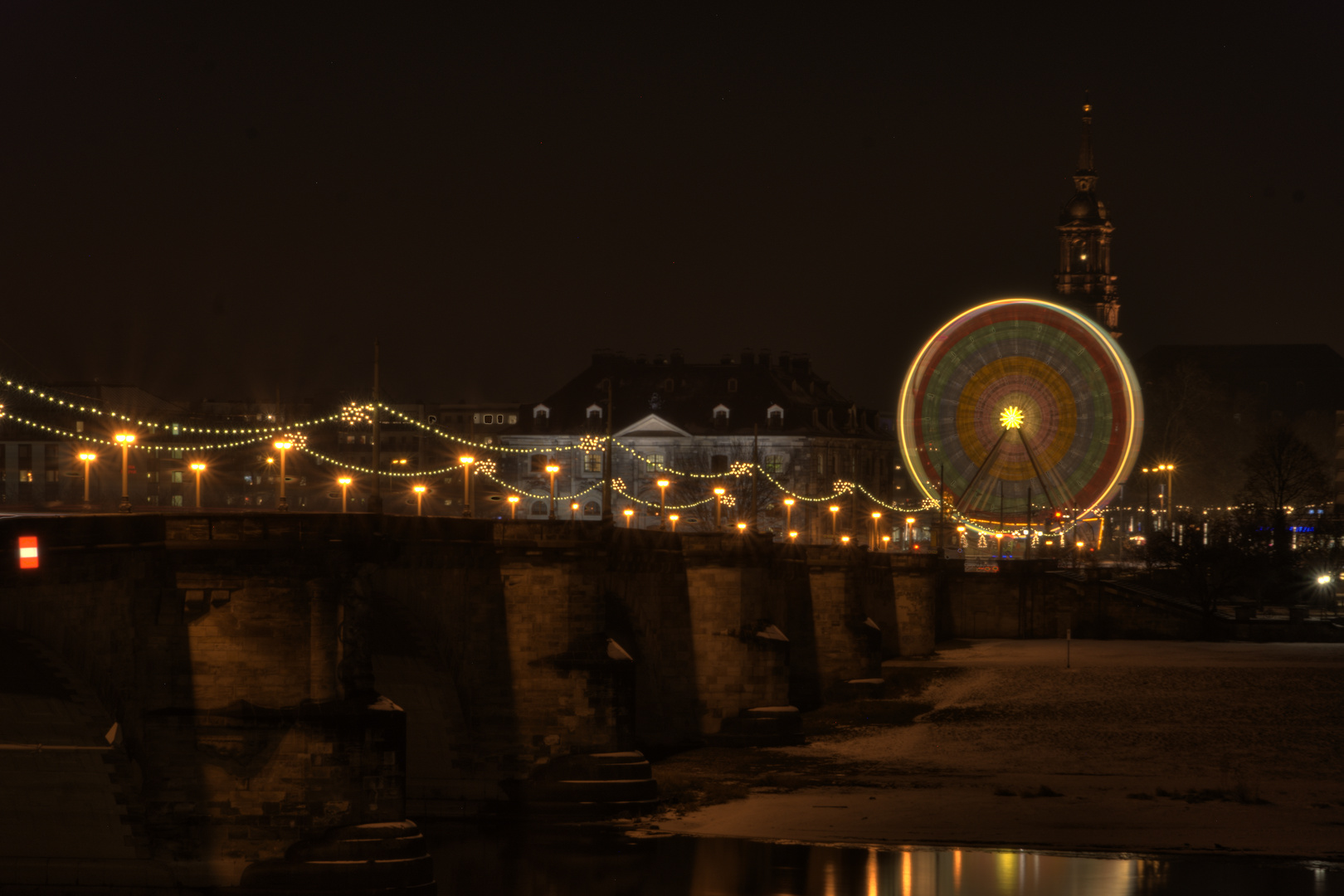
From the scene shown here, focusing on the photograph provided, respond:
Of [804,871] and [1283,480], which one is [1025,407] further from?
[804,871]

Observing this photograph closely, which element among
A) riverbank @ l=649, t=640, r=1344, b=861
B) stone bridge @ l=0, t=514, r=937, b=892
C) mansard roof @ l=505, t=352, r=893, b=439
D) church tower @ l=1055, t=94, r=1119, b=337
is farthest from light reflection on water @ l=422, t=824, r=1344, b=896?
church tower @ l=1055, t=94, r=1119, b=337

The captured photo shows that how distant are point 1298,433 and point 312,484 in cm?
8737

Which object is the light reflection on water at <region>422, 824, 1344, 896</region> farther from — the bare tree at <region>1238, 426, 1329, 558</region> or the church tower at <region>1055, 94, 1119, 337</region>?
the church tower at <region>1055, 94, 1119, 337</region>

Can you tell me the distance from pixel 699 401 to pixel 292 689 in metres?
109

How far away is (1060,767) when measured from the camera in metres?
39.8

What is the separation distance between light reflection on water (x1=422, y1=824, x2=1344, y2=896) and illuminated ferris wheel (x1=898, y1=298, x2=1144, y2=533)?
49176 millimetres

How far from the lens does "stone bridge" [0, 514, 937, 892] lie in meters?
23.7

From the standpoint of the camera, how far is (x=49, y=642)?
2191 cm

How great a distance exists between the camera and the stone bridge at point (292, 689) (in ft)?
77.6

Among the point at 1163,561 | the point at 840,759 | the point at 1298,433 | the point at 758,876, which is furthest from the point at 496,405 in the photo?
the point at 758,876

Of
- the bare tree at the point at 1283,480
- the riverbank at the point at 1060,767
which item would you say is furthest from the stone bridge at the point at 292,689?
the bare tree at the point at 1283,480

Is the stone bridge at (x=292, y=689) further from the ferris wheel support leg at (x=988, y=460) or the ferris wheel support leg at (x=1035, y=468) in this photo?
the ferris wheel support leg at (x=988, y=460)

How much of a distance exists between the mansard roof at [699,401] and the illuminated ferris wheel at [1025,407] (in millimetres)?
47729

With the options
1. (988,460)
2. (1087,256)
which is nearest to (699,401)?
(1087,256)
